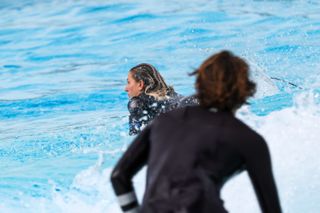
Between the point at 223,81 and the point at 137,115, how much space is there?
Answer: 8.56 feet

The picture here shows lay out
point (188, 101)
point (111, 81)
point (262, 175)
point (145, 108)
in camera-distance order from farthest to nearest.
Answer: point (111, 81), point (145, 108), point (188, 101), point (262, 175)

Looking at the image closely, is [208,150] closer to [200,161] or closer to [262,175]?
[200,161]

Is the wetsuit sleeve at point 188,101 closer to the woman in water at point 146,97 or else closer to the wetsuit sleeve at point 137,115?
the woman in water at point 146,97

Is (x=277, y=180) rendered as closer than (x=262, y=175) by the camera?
No

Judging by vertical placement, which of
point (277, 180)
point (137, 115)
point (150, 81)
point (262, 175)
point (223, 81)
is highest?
point (223, 81)

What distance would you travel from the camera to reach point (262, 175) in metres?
2.42

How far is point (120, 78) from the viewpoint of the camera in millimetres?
9984

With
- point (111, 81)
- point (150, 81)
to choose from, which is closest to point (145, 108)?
point (150, 81)

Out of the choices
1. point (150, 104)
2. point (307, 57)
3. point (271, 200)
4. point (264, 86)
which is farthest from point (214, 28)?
point (271, 200)

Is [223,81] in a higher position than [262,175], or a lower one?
higher

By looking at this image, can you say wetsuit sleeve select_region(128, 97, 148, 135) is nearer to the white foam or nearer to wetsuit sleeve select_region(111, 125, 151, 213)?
the white foam

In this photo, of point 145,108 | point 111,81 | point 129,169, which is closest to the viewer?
point 129,169

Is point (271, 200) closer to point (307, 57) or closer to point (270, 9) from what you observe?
point (307, 57)

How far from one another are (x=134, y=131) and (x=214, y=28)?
7.15 metres
